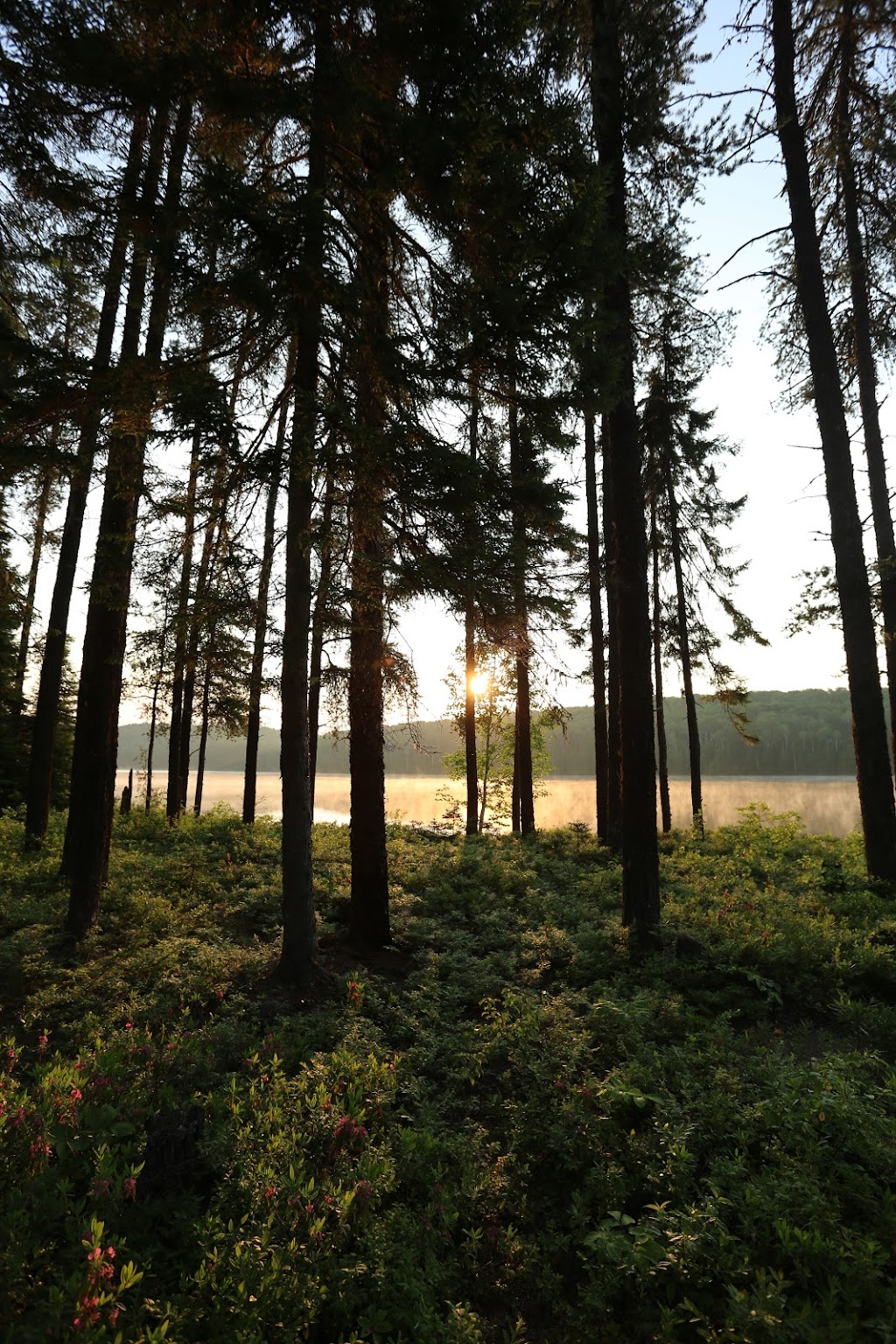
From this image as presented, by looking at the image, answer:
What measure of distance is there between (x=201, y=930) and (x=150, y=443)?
20.3 feet

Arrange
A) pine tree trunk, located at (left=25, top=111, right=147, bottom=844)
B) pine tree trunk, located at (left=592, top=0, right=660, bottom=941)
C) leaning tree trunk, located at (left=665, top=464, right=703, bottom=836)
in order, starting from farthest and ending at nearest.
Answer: leaning tree trunk, located at (left=665, top=464, right=703, bottom=836), pine tree trunk, located at (left=25, top=111, right=147, bottom=844), pine tree trunk, located at (left=592, top=0, right=660, bottom=941)

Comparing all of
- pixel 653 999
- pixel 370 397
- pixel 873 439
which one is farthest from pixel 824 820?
pixel 370 397

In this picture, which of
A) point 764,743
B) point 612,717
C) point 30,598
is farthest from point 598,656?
point 764,743

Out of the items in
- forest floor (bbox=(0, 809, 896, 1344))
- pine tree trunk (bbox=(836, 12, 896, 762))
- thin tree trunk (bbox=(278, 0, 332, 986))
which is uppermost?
pine tree trunk (bbox=(836, 12, 896, 762))

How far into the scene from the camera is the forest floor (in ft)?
10.1

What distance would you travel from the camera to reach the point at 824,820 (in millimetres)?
31859

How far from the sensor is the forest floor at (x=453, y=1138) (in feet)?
10.1

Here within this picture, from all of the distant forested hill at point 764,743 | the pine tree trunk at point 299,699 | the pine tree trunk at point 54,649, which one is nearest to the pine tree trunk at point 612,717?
the pine tree trunk at point 299,699

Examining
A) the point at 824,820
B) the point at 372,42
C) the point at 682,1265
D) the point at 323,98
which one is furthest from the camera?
the point at 824,820

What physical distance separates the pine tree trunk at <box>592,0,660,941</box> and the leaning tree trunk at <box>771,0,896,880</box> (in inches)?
152

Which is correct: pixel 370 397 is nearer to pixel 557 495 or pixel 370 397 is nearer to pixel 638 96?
pixel 557 495

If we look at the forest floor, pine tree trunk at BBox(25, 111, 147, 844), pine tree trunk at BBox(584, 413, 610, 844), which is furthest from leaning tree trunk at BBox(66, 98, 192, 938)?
pine tree trunk at BBox(584, 413, 610, 844)

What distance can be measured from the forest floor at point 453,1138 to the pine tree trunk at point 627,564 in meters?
0.91

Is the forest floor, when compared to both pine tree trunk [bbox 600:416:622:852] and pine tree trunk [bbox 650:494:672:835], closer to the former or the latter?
pine tree trunk [bbox 600:416:622:852]
